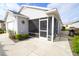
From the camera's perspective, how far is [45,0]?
262 cm

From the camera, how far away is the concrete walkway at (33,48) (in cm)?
263

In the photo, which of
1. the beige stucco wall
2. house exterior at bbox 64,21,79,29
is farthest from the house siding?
house exterior at bbox 64,21,79,29

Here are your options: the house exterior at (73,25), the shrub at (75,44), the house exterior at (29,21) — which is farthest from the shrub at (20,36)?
the shrub at (75,44)

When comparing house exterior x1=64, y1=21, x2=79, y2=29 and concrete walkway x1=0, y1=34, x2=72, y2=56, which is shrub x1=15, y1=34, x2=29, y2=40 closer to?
concrete walkway x1=0, y1=34, x2=72, y2=56

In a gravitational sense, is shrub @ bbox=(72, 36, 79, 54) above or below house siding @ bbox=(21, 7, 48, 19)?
below

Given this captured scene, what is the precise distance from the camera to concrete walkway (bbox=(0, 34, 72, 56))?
2631 millimetres

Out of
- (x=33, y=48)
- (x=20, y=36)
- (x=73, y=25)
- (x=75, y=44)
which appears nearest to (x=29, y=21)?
(x=20, y=36)

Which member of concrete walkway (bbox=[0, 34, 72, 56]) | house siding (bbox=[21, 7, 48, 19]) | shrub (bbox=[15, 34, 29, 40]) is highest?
house siding (bbox=[21, 7, 48, 19])

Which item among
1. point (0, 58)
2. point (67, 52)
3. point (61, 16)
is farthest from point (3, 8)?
point (67, 52)

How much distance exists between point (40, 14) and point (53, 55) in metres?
1.27

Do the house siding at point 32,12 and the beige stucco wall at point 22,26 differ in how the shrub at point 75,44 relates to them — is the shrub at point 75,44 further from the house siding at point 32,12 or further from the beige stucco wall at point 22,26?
the beige stucco wall at point 22,26

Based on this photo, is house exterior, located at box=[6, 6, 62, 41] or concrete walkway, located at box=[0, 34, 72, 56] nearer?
concrete walkway, located at box=[0, 34, 72, 56]

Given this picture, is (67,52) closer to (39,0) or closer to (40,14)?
(40,14)

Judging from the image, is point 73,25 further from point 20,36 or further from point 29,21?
point 20,36
